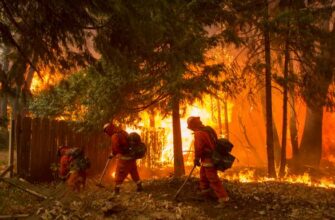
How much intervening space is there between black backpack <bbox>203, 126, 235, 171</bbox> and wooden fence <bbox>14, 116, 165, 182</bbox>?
17.5 feet

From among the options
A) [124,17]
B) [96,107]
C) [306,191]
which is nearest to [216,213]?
[306,191]

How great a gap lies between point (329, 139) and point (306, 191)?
24.8 m

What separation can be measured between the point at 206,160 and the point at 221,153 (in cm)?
36

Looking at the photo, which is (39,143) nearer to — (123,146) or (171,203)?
(123,146)

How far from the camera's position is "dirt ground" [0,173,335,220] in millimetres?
7258

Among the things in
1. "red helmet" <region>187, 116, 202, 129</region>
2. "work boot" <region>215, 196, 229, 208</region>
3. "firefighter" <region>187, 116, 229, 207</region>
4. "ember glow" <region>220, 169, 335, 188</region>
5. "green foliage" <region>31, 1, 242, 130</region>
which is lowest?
"ember glow" <region>220, 169, 335, 188</region>

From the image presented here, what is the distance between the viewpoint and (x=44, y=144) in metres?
11.7

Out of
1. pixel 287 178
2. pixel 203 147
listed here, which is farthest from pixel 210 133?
pixel 287 178

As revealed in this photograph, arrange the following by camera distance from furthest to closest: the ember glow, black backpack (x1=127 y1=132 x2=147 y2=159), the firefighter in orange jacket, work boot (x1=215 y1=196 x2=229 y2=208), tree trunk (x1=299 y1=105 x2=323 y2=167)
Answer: tree trunk (x1=299 y1=105 x2=323 y2=167) < the ember glow < black backpack (x1=127 y1=132 x2=147 y2=159) < the firefighter in orange jacket < work boot (x1=215 y1=196 x2=229 y2=208)

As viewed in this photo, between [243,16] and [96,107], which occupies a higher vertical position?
[243,16]

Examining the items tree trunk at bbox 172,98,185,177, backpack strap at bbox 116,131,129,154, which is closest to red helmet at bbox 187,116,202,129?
backpack strap at bbox 116,131,129,154

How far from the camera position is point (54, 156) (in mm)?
12023

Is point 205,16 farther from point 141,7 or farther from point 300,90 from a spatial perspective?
point 141,7

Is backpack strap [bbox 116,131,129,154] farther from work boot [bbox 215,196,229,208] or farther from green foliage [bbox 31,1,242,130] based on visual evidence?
work boot [bbox 215,196,229,208]
